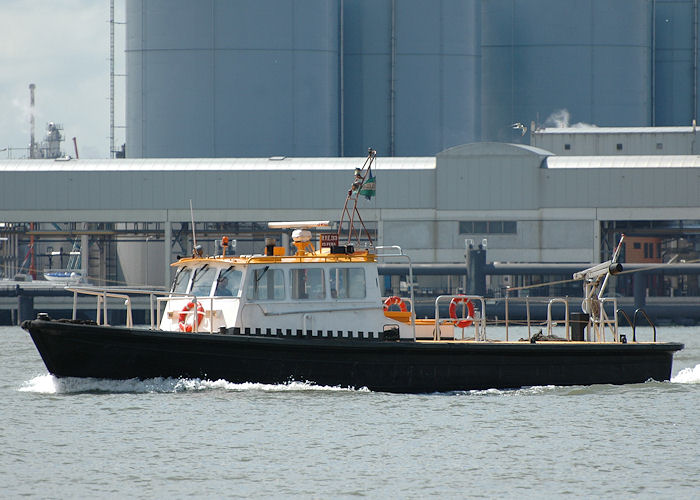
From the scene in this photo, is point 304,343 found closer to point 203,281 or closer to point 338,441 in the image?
point 203,281

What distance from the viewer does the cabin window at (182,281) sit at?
22312 millimetres

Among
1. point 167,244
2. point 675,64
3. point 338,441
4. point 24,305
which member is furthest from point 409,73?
point 338,441

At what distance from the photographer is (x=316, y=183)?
52.2 m

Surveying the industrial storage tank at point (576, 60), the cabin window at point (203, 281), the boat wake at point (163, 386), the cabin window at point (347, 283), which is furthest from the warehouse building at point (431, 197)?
Result: the boat wake at point (163, 386)

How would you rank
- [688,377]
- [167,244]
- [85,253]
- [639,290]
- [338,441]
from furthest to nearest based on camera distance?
[85,253]
[167,244]
[639,290]
[688,377]
[338,441]

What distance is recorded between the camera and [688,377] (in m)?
25.1

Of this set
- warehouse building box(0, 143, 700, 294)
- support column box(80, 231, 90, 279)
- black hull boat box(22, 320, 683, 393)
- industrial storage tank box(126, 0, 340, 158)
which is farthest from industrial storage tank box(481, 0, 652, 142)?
black hull boat box(22, 320, 683, 393)

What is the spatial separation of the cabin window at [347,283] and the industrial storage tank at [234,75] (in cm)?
3814

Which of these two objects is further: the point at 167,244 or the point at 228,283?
the point at 167,244

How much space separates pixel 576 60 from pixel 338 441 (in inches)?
1965

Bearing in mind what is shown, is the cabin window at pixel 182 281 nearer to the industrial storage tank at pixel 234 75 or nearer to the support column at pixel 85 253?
the support column at pixel 85 253

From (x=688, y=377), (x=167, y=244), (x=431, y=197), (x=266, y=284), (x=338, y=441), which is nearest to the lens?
(x=338, y=441)

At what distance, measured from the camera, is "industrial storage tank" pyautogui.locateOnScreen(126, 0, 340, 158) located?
5881 cm

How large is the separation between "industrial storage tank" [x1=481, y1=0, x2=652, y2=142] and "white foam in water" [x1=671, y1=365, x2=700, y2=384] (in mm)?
40963
